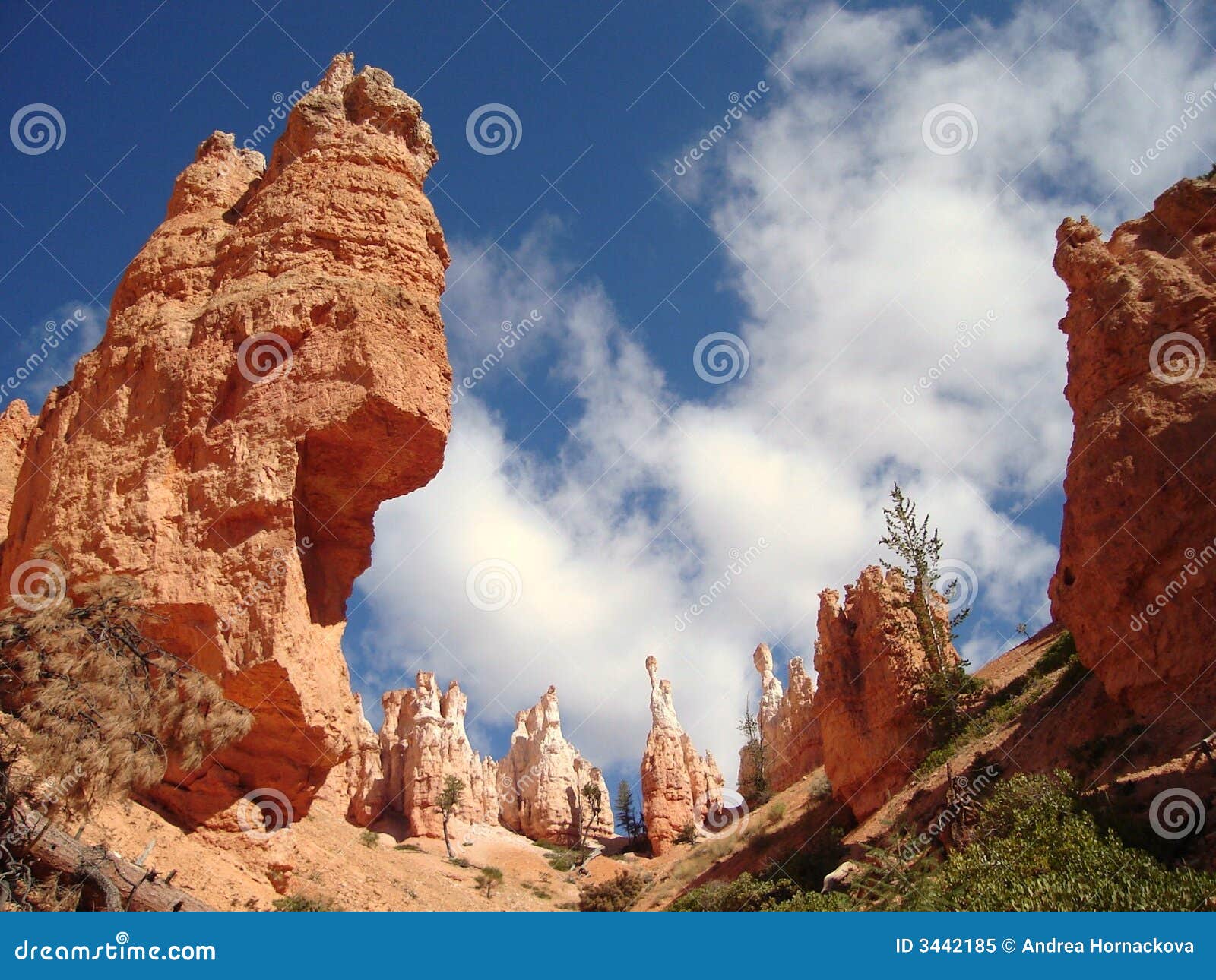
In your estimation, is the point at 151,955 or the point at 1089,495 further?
the point at 1089,495

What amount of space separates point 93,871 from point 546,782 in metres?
64.8

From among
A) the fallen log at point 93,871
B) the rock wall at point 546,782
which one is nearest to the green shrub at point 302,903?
the fallen log at point 93,871

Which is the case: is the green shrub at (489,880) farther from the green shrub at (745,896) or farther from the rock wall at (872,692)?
the rock wall at (872,692)

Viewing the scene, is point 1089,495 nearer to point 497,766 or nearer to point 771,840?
point 771,840

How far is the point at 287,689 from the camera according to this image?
48.1 feet

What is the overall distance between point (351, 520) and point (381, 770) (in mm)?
52380

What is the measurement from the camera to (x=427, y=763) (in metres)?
→ 60.9

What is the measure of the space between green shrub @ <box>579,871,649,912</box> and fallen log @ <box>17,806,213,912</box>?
25.4 m

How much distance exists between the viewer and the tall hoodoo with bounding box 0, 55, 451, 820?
14.9m

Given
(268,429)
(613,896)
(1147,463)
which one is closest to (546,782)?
(613,896)

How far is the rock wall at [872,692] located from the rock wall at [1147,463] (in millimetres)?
8289

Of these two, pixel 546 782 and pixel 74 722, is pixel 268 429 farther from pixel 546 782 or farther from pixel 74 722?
pixel 546 782

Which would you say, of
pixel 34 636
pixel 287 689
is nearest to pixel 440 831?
pixel 287 689

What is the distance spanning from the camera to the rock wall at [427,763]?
192 ft
